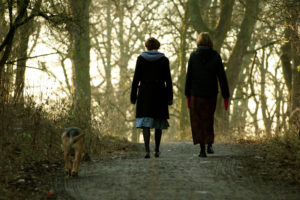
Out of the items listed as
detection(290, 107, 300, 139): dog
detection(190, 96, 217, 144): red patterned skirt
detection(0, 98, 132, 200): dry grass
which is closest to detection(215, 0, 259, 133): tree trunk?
detection(0, 98, 132, 200): dry grass

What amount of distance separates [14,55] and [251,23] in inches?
373

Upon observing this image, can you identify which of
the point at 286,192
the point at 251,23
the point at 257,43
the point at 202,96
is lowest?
the point at 286,192

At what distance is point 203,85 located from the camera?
9188 mm

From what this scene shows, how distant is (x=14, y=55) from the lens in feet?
37.0

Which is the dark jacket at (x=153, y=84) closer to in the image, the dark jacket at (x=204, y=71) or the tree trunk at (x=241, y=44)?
the dark jacket at (x=204, y=71)

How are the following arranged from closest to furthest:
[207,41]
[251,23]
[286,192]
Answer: [286,192], [207,41], [251,23]

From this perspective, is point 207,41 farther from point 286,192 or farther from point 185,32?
point 185,32

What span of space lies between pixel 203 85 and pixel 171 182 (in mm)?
3014

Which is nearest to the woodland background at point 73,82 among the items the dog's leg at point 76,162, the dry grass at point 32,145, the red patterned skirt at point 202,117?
the dry grass at point 32,145

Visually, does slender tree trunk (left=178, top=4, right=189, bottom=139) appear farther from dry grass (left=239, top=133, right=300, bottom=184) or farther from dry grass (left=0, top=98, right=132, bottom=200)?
dry grass (left=239, top=133, right=300, bottom=184)

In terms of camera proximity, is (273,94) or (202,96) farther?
(273,94)

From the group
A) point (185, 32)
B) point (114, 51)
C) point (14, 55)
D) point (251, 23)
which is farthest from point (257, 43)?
point (14, 55)

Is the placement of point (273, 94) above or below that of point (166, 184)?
above

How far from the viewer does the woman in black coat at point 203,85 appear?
919cm
